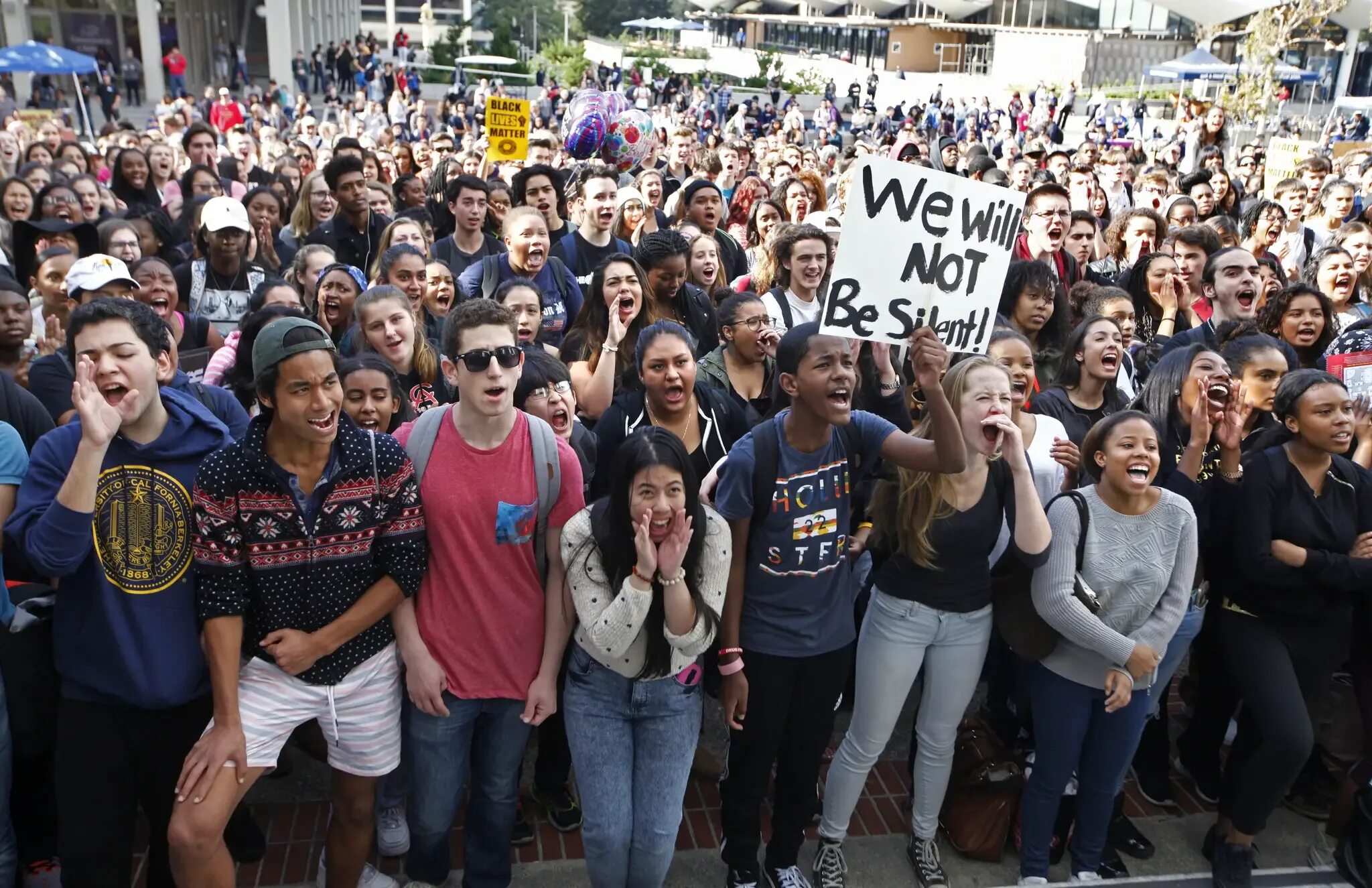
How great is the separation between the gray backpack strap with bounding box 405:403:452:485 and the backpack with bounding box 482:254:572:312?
2.52m

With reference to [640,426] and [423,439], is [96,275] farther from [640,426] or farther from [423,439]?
[640,426]

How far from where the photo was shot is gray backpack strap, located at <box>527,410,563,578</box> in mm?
3400

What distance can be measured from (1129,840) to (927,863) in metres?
0.91

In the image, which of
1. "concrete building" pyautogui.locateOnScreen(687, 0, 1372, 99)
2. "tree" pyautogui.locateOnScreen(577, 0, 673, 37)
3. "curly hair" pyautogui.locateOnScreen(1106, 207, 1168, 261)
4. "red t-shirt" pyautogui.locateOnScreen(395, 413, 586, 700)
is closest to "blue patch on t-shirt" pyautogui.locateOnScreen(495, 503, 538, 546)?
"red t-shirt" pyautogui.locateOnScreen(395, 413, 586, 700)

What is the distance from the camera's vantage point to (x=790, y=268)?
567cm

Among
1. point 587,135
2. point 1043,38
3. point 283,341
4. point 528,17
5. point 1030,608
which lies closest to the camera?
point 283,341

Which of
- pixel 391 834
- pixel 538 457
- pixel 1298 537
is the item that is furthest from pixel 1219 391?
pixel 391 834

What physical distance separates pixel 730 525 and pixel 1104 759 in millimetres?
1691

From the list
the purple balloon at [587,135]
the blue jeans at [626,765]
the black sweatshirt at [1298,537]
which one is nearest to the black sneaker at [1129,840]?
the black sweatshirt at [1298,537]

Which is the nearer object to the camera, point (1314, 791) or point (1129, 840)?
point (1129, 840)

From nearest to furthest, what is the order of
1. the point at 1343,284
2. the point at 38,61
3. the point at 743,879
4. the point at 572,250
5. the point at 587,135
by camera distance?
the point at 743,879 < the point at 1343,284 < the point at 572,250 < the point at 587,135 < the point at 38,61

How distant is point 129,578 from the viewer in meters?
3.12

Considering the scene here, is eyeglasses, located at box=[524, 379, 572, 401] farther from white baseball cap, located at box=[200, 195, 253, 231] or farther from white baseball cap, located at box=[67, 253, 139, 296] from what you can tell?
white baseball cap, located at box=[200, 195, 253, 231]

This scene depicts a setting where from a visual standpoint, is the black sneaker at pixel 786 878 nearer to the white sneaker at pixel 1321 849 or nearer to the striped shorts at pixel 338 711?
the striped shorts at pixel 338 711
